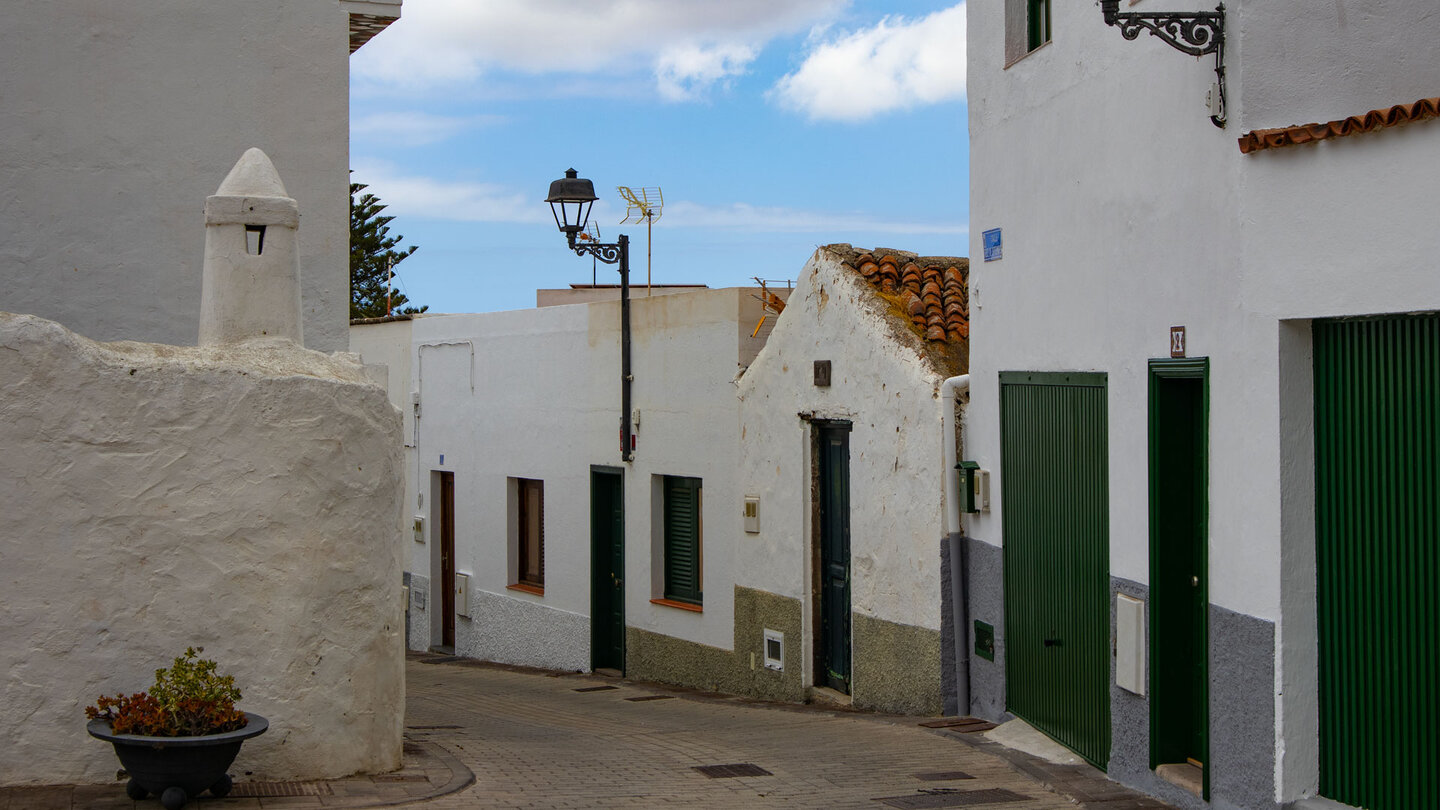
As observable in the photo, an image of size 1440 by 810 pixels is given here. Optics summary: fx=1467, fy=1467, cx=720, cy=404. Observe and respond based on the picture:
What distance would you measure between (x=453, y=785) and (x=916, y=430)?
4.53 meters

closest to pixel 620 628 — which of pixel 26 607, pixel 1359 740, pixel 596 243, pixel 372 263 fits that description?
pixel 596 243

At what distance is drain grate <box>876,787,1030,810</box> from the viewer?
7934 millimetres

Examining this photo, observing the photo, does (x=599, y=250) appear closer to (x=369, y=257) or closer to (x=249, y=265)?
(x=249, y=265)

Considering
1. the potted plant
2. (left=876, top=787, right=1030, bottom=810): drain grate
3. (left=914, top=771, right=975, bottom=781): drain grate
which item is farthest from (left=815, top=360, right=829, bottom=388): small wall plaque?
the potted plant

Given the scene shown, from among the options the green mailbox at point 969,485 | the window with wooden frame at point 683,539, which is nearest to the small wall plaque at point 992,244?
the green mailbox at point 969,485

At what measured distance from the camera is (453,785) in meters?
8.12

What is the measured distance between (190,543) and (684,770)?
10.8 feet

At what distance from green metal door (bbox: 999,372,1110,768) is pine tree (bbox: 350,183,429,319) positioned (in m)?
33.2

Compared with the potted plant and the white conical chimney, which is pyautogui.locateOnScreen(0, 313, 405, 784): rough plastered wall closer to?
the white conical chimney

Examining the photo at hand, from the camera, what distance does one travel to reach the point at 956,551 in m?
10.7

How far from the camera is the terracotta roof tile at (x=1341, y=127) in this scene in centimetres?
563

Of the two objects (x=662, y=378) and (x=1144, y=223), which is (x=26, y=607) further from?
(x=662, y=378)

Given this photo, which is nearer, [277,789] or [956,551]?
[277,789]

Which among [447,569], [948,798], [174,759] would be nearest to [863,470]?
[948,798]
